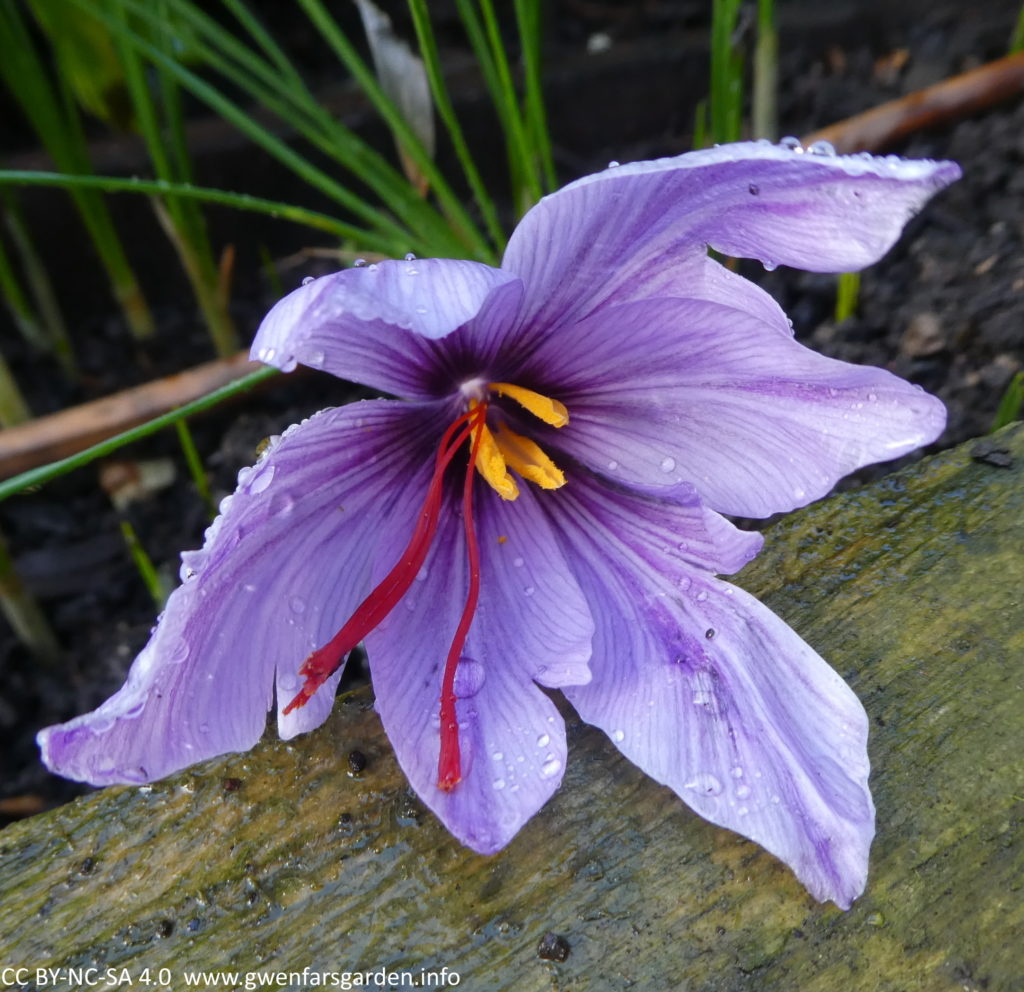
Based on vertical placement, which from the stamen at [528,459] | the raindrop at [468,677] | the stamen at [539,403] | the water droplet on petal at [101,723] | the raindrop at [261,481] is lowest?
the raindrop at [468,677]

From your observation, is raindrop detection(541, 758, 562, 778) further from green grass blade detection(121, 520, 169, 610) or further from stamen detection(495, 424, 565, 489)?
green grass blade detection(121, 520, 169, 610)

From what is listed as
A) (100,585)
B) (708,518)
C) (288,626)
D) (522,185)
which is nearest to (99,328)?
(100,585)

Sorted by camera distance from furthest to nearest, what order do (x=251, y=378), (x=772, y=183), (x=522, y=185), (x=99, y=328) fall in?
(x=99, y=328) → (x=522, y=185) → (x=251, y=378) → (x=772, y=183)

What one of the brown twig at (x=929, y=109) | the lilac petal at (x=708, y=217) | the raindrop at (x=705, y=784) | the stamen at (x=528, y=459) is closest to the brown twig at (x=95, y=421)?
the stamen at (x=528, y=459)

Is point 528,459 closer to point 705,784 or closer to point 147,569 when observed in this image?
Answer: point 705,784

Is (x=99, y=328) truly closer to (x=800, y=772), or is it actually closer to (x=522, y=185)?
(x=522, y=185)

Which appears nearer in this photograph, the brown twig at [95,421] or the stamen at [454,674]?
the stamen at [454,674]

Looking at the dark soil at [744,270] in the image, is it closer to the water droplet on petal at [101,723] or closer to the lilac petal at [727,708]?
the lilac petal at [727,708]
